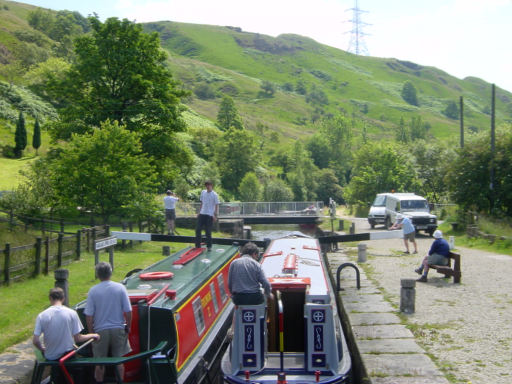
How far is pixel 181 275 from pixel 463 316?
5877 mm

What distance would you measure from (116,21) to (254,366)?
90.1ft

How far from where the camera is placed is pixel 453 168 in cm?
2948

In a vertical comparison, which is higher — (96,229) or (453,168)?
(453,168)

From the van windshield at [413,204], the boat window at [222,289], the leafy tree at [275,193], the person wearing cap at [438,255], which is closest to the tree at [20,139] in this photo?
the leafy tree at [275,193]

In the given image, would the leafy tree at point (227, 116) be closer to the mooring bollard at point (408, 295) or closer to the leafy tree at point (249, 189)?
the leafy tree at point (249, 189)

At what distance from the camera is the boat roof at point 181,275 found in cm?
759

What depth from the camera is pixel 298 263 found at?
33.9 ft

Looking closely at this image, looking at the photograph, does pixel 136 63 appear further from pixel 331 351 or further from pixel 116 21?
pixel 331 351

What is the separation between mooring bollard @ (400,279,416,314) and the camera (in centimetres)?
1062

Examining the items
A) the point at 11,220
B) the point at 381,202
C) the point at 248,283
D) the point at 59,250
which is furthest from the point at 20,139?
the point at 248,283

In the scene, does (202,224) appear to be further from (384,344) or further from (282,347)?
(282,347)

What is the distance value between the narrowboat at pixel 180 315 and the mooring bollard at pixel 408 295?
3690mm

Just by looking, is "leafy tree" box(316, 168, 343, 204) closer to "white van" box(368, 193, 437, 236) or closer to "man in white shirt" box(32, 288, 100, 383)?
"white van" box(368, 193, 437, 236)

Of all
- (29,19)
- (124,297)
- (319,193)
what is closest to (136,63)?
(124,297)
